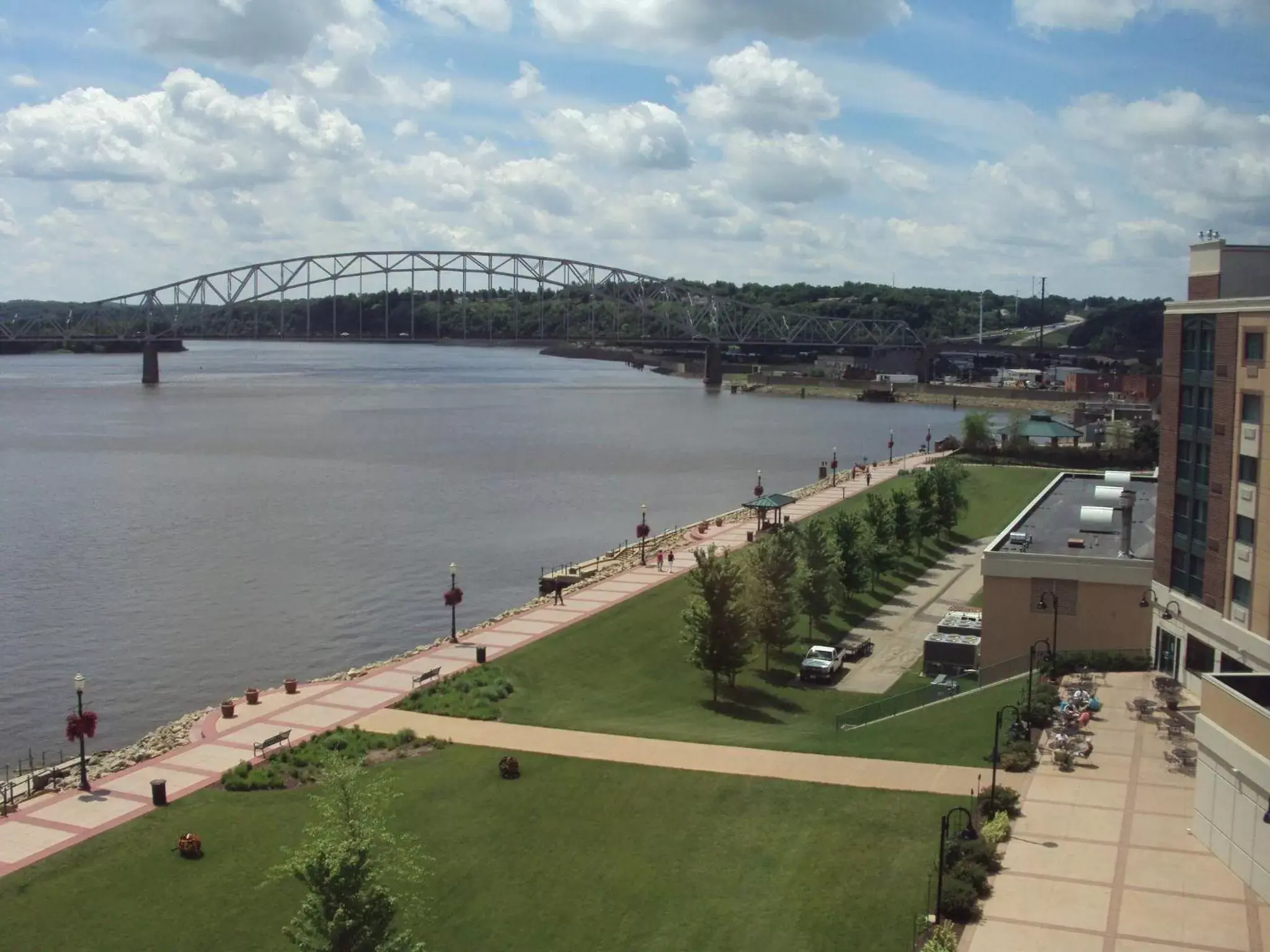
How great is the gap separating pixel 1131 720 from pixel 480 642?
15.6m

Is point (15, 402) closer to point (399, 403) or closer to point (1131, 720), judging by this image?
point (399, 403)

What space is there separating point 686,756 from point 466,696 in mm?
6094

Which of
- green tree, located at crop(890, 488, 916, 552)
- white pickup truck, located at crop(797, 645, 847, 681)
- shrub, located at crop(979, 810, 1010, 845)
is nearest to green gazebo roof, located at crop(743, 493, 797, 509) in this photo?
green tree, located at crop(890, 488, 916, 552)

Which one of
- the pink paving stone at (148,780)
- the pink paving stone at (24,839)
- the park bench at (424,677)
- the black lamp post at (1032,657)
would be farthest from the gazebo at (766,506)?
the pink paving stone at (24,839)

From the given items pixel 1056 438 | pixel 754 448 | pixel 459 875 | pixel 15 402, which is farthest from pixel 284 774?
pixel 15 402

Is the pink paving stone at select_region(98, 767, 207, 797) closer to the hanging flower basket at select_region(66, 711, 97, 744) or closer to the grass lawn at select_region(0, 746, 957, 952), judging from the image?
the grass lawn at select_region(0, 746, 957, 952)

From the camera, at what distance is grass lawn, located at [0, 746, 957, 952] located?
1650cm

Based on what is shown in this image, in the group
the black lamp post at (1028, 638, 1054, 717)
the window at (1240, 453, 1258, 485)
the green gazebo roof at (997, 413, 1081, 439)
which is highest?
the window at (1240, 453, 1258, 485)

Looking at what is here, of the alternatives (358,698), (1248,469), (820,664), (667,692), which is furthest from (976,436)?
(358,698)

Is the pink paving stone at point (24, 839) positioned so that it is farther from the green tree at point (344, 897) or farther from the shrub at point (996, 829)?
the shrub at point (996, 829)

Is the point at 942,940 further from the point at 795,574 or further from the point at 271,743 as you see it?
the point at 795,574

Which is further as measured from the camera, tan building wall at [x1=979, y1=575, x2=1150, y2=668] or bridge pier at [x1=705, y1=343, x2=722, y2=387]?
bridge pier at [x1=705, y1=343, x2=722, y2=387]

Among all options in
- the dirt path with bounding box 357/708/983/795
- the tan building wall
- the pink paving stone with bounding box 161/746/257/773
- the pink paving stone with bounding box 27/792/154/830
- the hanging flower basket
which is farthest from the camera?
the tan building wall

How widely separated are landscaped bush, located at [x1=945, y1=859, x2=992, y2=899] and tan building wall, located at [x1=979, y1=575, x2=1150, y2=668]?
12.8 m
